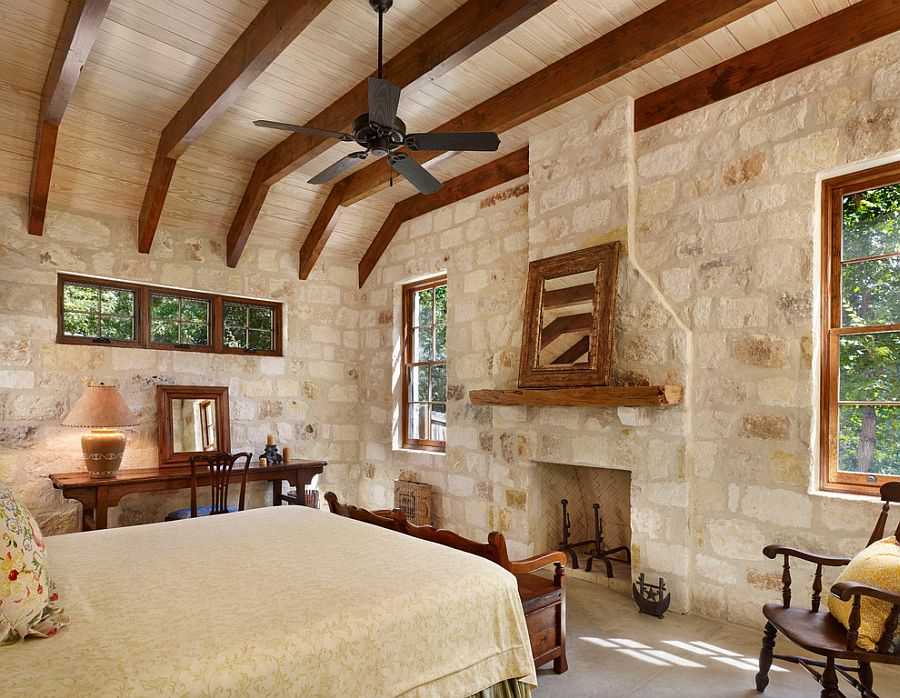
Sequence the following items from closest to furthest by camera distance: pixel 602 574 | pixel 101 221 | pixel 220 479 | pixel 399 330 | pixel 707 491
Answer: pixel 707 491, pixel 602 574, pixel 220 479, pixel 101 221, pixel 399 330

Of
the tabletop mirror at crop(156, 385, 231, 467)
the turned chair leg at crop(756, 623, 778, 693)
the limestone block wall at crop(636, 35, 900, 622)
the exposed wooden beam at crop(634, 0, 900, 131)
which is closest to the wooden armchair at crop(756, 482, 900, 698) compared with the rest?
the turned chair leg at crop(756, 623, 778, 693)

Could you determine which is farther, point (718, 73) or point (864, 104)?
point (718, 73)

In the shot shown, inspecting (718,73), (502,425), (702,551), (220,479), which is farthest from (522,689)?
(718,73)

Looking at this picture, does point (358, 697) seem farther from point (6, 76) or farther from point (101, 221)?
point (101, 221)

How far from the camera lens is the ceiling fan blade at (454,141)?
2.79m

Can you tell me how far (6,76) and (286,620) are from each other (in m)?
3.72

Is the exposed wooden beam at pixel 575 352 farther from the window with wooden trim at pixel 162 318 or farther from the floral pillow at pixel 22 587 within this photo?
the floral pillow at pixel 22 587

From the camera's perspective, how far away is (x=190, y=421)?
485 centimetres

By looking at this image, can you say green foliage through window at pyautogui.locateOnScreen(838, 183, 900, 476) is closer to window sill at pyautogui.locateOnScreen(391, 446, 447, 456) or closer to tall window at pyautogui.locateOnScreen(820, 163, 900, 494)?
tall window at pyautogui.locateOnScreen(820, 163, 900, 494)

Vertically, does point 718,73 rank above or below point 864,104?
above

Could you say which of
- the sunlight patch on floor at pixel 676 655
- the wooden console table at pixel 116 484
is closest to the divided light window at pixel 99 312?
the wooden console table at pixel 116 484

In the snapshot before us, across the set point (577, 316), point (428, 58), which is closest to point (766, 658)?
point (577, 316)

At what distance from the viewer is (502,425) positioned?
455 centimetres

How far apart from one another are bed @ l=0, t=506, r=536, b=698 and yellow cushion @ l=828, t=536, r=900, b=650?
3.90ft
